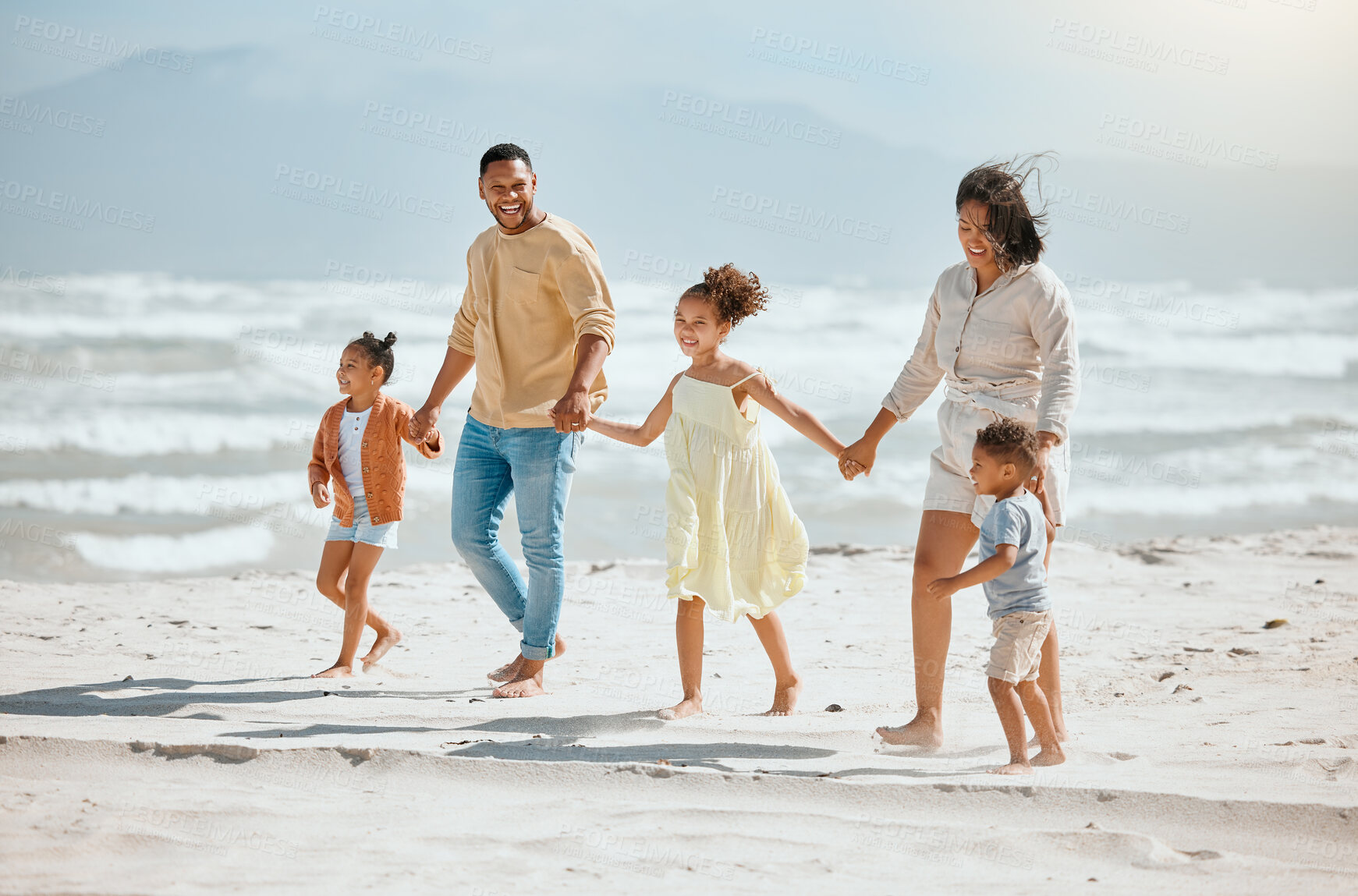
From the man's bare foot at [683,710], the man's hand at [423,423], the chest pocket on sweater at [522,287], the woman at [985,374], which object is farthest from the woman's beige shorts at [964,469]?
the man's hand at [423,423]

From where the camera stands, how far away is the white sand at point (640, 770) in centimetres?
244

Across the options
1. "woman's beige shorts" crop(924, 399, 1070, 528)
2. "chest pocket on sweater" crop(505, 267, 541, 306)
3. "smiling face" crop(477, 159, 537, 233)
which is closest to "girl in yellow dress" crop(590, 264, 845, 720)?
"woman's beige shorts" crop(924, 399, 1070, 528)

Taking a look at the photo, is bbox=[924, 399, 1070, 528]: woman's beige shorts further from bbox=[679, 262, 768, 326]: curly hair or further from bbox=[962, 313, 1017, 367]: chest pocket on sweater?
bbox=[679, 262, 768, 326]: curly hair

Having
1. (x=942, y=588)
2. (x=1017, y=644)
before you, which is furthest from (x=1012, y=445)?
(x=1017, y=644)

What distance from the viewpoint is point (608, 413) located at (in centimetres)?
1517

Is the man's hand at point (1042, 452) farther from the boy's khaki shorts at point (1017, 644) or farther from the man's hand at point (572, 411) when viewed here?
the man's hand at point (572, 411)

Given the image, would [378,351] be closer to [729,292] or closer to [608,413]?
[729,292]

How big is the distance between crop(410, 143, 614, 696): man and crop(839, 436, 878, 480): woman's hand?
100cm

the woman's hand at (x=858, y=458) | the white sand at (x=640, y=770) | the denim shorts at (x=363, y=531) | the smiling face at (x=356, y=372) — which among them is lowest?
the white sand at (x=640, y=770)

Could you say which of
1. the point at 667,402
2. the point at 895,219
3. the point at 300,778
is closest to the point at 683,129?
the point at 895,219

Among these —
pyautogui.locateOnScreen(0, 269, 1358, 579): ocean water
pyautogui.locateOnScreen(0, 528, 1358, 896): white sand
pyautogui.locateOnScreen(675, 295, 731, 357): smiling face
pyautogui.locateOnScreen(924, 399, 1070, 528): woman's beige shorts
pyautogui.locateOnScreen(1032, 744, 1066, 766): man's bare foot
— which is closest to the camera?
pyautogui.locateOnScreen(0, 528, 1358, 896): white sand

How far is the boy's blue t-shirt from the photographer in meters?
3.10

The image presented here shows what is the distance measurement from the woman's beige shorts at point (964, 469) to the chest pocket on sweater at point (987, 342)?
165mm

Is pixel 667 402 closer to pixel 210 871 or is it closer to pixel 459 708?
pixel 459 708
